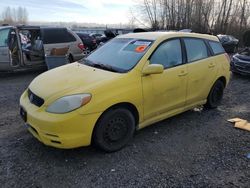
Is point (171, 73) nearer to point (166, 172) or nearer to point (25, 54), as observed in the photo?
point (166, 172)

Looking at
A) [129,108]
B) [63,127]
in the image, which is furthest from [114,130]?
[63,127]

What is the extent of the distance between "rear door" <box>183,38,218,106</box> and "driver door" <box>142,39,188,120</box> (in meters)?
0.19

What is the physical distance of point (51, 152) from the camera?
12.9 ft

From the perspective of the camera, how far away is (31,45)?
10.2 m

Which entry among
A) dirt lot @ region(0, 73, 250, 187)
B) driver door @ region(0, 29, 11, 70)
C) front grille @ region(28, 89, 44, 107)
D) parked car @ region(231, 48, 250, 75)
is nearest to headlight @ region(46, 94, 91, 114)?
front grille @ region(28, 89, 44, 107)

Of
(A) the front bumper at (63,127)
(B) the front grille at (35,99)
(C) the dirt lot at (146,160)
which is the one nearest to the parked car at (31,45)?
(C) the dirt lot at (146,160)

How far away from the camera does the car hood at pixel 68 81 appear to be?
3623 mm

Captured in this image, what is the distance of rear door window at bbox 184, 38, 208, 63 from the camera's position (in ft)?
16.2

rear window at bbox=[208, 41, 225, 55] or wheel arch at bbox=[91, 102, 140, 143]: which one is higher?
rear window at bbox=[208, 41, 225, 55]

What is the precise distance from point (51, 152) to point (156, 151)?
155 centimetres

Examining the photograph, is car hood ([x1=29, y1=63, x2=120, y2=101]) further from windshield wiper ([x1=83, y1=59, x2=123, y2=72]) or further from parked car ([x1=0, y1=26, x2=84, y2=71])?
parked car ([x1=0, y1=26, x2=84, y2=71])

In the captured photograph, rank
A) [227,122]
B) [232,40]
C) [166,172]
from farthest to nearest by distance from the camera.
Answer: [232,40], [227,122], [166,172]

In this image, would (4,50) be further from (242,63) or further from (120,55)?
(242,63)

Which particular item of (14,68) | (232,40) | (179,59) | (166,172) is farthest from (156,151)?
(232,40)
